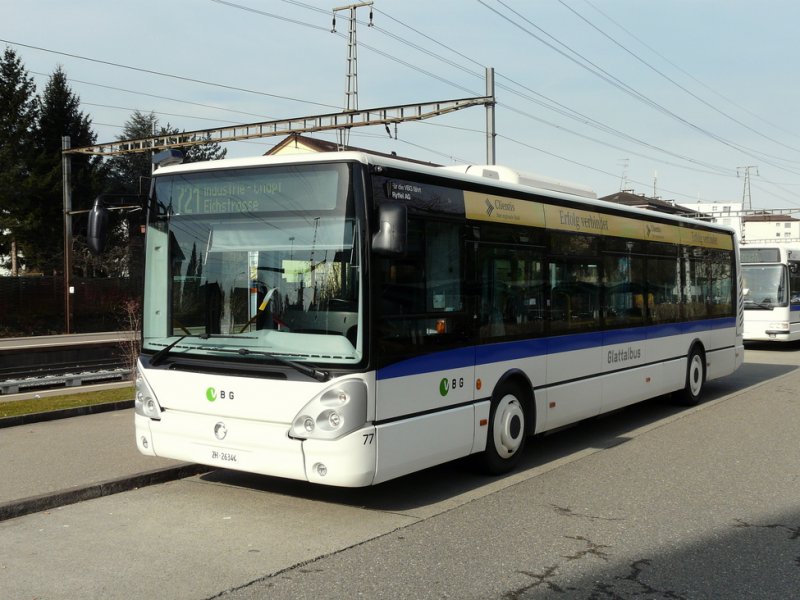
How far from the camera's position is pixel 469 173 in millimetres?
8484

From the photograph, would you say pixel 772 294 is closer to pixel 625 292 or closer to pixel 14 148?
pixel 625 292

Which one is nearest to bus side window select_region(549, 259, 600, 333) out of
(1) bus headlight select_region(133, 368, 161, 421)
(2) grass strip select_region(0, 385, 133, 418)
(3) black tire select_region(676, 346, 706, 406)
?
(3) black tire select_region(676, 346, 706, 406)

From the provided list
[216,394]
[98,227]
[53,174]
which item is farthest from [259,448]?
[53,174]

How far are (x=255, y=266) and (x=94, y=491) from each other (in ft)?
8.01

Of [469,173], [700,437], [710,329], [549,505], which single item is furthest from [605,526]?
[710,329]

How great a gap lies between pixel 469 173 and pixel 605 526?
12.2 feet

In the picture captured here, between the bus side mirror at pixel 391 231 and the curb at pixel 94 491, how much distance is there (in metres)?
3.20

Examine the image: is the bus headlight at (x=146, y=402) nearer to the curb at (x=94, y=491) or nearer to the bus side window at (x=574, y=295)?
the curb at (x=94, y=491)

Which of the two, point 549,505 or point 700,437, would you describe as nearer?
point 549,505

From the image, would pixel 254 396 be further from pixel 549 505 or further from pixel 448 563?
pixel 549 505

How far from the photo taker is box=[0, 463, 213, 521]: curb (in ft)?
22.0

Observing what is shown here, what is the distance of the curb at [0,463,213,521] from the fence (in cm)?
3156

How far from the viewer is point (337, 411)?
626cm

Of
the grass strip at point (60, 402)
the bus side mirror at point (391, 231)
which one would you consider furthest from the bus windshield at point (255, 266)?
the grass strip at point (60, 402)
